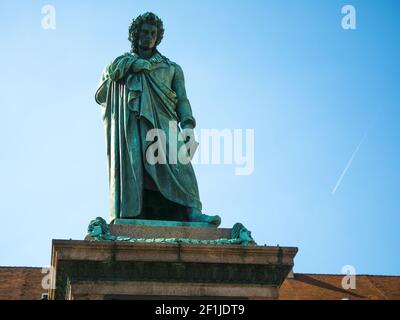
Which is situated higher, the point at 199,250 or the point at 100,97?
the point at 100,97

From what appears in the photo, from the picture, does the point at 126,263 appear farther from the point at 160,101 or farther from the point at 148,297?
the point at 160,101

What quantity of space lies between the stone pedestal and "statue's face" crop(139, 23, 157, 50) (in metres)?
4.72

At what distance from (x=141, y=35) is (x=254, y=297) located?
5598mm

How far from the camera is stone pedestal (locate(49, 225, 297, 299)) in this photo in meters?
12.8

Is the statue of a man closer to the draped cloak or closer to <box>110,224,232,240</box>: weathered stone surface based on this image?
the draped cloak

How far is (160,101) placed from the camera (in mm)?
15828

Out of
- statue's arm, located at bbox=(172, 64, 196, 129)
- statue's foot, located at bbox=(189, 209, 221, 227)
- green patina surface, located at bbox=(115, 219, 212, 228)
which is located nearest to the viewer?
green patina surface, located at bbox=(115, 219, 212, 228)

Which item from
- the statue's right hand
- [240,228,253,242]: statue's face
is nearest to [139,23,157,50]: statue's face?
the statue's right hand

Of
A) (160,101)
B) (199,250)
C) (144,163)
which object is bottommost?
(199,250)

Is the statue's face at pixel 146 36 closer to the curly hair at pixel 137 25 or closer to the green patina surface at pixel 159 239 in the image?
the curly hair at pixel 137 25
